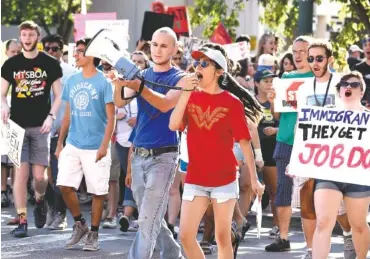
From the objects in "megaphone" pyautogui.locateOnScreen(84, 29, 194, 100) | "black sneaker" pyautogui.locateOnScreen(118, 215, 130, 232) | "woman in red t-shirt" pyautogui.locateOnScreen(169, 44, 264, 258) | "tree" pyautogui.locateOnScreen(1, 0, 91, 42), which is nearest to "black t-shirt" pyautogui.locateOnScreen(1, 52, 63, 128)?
"black sneaker" pyautogui.locateOnScreen(118, 215, 130, 232)

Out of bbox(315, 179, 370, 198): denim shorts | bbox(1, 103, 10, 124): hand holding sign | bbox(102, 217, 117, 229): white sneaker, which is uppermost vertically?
bbox(1, 103, 10, 124): hand holding sign

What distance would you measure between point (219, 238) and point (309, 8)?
24.2 feet

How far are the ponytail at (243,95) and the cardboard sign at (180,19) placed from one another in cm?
1164

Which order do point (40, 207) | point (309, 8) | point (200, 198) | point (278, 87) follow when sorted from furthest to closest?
point (309, 8) → point (40, 207) → point (278, 87) → point (200, 198)

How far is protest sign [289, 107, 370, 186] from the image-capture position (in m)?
9.18

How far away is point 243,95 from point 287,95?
5.16 feet

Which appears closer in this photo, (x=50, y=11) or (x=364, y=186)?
(x=364, y=186)

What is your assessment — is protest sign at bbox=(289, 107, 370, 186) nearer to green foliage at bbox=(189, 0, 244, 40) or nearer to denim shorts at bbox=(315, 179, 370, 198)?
denim shorts at bbox=(315, 179, 370, 198)

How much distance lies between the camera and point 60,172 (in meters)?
11.2

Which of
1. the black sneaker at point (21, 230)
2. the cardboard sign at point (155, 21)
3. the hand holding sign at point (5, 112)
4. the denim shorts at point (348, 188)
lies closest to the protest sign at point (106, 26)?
the cardboard sign at point (155, 21)

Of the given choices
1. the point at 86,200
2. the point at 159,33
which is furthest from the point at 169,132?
the point at 86,200

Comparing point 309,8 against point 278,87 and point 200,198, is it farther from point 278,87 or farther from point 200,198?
point 200,198

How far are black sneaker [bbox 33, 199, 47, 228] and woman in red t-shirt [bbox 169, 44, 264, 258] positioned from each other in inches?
162

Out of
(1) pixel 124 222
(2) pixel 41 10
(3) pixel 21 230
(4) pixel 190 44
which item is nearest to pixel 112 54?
(3) pixel 21 230
